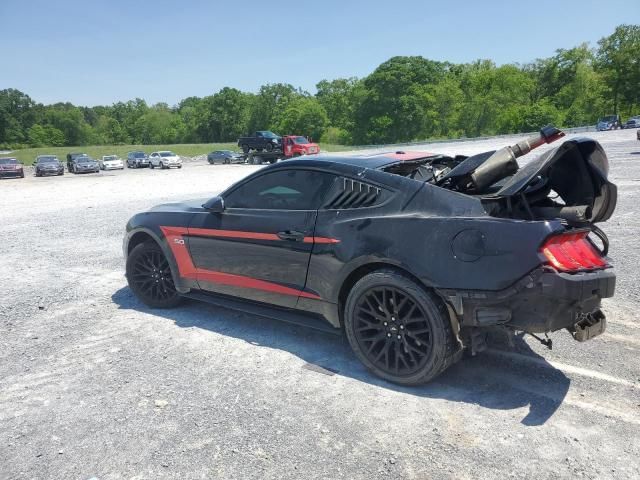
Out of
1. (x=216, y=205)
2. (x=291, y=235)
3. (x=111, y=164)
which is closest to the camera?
(x=291, y=235)

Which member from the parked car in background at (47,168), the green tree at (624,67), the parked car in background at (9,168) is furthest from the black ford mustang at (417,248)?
the green tree at (624,67)

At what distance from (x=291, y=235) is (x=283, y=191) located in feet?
1.52

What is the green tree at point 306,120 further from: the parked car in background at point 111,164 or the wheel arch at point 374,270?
the wheel arch at point 374,270

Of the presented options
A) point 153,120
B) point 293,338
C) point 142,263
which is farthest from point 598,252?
point 153,120

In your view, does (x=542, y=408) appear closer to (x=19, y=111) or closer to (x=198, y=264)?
Result: (x=198, y=264)

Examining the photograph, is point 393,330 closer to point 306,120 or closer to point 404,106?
point 404,106

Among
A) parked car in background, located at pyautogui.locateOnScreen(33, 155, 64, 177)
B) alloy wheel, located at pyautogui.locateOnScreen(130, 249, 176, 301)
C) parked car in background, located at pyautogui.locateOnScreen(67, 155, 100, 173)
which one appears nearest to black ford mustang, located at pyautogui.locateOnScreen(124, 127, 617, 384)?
alloy wheel, located at pyautogui.locateOnScreen(130, 249, 176, 301)

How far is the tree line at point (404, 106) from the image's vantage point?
69.1m

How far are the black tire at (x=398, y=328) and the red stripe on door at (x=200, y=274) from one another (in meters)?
0.64

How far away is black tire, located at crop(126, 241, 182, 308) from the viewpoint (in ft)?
16.2

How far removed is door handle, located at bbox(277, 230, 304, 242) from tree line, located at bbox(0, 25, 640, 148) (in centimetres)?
6946

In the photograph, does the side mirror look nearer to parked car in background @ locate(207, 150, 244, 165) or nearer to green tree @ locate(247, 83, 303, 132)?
parked car in background @ locate(207, 150, 244, 165)

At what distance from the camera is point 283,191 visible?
405 centimetres

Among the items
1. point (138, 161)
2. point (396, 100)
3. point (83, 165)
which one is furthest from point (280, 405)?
point (396, 100)
